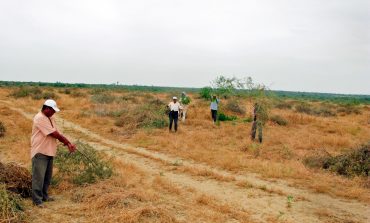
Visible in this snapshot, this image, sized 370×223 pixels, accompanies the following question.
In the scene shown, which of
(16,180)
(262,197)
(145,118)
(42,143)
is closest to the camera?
(42,143)

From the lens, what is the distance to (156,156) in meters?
12.4

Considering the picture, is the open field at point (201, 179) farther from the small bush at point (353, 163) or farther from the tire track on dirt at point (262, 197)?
the small bush at point (353, 163)

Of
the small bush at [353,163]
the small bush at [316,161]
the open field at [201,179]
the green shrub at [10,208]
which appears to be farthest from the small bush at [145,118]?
the green shrub at [10,208]

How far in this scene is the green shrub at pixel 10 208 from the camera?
577 centimetres

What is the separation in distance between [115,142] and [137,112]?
5047 mm

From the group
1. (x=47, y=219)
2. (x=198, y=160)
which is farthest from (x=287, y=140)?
(x=47, y=219)

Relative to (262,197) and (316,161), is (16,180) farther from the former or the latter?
(316,161)

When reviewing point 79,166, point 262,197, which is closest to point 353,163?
→ point 262,197

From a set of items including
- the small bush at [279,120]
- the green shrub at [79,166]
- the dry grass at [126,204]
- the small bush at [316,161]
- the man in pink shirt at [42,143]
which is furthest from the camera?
the small bush at [279,120]

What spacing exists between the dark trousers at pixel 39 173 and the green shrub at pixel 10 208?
1.34 feet

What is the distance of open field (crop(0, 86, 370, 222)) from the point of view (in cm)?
679

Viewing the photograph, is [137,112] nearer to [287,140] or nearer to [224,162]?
[287,140]

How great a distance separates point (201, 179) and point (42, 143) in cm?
444

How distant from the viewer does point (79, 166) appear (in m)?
8.63
